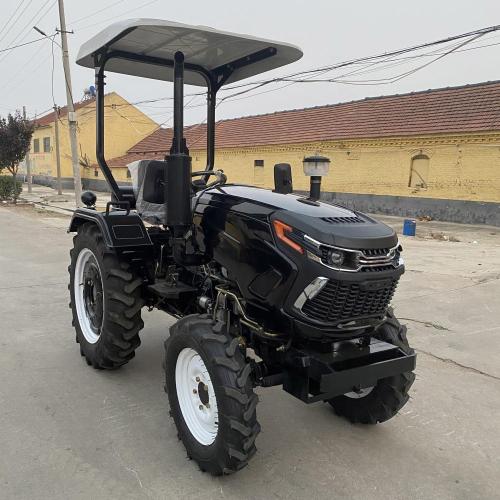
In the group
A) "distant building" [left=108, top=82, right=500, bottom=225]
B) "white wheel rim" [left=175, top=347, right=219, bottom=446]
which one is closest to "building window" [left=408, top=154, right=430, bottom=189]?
"distant building" [left=108, top=82, right=500, bottom=225]

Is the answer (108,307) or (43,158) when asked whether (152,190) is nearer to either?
(108,307)

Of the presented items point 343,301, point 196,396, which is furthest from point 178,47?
point 196,396

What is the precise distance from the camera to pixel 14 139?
22266 mm

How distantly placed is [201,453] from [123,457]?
488 millimetres

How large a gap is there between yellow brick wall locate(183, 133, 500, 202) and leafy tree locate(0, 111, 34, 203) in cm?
1079

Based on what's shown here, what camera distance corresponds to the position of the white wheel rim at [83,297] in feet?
13.7

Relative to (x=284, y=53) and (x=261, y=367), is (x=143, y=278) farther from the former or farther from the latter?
(x=284, y=53)

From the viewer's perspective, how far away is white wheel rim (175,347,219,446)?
2699 mm

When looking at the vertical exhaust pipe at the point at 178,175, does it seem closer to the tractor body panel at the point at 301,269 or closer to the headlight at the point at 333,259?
the tractor body panel at the point at 301,269

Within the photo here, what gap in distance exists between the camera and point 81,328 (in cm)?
427

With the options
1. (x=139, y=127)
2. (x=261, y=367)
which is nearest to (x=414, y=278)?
(x=261, y=367)

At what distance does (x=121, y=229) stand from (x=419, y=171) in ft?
53.0

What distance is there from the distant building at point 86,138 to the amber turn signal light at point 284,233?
32.1 meters

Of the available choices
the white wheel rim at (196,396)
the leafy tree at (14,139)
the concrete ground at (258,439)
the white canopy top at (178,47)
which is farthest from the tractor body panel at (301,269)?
the leafy tree at (14,139)
